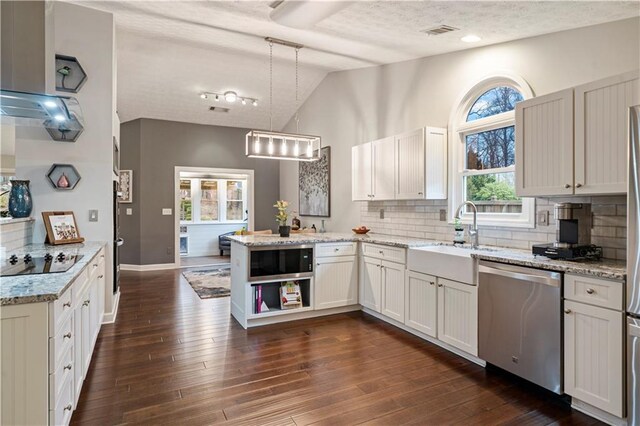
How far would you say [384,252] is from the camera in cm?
393

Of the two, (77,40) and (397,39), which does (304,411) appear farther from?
(77,40)

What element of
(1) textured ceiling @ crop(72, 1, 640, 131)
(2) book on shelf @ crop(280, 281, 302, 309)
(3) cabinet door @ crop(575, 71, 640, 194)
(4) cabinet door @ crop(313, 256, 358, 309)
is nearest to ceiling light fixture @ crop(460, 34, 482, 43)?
(1) textured ceiling @ crop(72, 1, 640, 131)

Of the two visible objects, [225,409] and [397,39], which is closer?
[225,409]

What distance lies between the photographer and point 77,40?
384 centimetres

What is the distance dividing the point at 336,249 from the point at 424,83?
2.23 m

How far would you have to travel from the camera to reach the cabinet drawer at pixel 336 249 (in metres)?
4.14

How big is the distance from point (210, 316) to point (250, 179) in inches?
174

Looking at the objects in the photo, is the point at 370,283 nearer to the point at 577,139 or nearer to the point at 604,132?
the point at 577,139

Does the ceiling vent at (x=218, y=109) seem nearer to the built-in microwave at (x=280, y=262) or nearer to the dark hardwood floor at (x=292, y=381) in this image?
the built-in microwave at (x=280, y=262)

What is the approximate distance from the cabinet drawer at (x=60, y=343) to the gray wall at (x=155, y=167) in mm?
5506

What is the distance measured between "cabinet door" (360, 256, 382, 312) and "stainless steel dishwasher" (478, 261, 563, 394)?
131 centimetres

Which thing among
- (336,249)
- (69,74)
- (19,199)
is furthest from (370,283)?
(69,74)

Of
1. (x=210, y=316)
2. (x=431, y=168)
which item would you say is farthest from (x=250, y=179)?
(x=431, y=168)

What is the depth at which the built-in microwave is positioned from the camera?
3.83m
